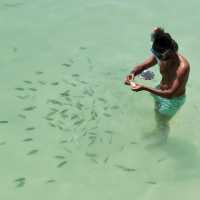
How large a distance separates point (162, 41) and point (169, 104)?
1131 mm

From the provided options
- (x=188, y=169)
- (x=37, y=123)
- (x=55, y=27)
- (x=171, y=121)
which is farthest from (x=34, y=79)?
(x=188, y=169)

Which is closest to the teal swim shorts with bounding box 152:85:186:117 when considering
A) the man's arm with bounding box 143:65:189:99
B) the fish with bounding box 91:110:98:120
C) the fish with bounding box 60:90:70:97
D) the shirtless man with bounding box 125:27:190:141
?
the shirtless man with bounding box 125:27:190:141

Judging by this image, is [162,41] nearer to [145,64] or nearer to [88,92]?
[145,64]

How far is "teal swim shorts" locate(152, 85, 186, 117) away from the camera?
738 centimetres

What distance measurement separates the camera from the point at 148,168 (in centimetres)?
789

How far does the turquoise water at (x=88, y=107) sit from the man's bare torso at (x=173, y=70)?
50.4 inches

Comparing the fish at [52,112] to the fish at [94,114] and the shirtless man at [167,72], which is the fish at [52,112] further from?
the shirtless man at [167,72]

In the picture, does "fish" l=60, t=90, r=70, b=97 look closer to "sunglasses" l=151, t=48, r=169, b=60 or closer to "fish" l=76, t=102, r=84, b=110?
"fish" l=76, t=102, r=84, b=110

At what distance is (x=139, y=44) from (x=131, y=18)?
108 cm

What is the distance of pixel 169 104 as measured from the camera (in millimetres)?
7414

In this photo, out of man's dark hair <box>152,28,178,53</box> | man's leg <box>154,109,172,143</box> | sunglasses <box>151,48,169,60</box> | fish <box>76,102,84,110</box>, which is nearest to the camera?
man's dark hair <box>152,28,178,53</box>

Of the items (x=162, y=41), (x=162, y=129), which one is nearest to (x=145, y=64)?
(x=162, y=41)

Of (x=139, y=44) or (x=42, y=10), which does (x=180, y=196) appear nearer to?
(x=139, y=44)

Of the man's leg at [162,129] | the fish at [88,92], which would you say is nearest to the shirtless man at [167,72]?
the man's leg at [162,129]
